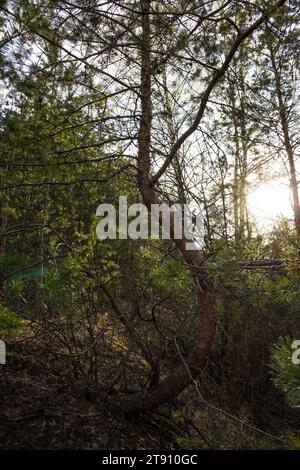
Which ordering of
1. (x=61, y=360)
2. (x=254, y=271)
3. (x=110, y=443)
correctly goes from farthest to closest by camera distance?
(x=61, y=360) → (x=110, y=443) → (x=254, y=271)

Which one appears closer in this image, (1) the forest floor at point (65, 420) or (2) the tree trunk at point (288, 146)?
(1) the forest floor at point (65, 420)

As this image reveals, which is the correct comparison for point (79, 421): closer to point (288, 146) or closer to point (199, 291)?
point (199, 291)

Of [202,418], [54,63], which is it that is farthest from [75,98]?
[202,418]

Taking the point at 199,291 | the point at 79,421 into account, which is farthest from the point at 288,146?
the point at 79,421

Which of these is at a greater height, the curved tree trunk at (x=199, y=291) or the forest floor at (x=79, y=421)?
the curved tree trunk at (x=199, y=291)

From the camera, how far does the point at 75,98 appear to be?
345 centimetres

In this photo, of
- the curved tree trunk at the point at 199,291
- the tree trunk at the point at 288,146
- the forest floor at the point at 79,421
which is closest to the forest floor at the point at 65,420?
the forest floor at the point at 79,421

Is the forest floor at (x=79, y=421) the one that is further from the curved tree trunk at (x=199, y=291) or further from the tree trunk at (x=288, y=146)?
the tree trunk at (x=288, y=146)

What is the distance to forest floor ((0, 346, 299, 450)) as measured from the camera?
2.70m

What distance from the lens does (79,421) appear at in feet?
9.79

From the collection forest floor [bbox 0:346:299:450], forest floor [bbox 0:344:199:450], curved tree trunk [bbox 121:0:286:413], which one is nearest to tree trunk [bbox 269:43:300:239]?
curved tree trunk [bbox 121:0:286:413]

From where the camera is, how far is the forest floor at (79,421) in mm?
2695

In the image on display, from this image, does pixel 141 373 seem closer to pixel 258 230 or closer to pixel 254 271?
pixel 258 230

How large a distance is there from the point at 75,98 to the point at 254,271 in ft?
7.51
